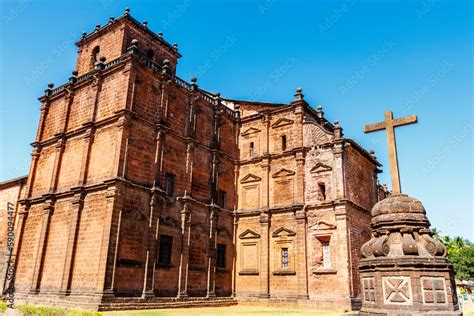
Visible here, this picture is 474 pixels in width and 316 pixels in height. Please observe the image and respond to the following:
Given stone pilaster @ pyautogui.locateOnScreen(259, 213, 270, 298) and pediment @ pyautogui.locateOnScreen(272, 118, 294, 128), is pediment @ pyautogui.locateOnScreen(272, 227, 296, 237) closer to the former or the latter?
stone pilaster @ pyautogui.locateOnScreen(259, 213, 270, 298)

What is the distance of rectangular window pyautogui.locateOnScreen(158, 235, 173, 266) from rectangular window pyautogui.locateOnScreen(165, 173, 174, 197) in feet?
8.08

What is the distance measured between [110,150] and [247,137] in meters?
10.8

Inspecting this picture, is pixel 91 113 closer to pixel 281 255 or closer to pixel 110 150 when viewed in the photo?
pixel 110 150

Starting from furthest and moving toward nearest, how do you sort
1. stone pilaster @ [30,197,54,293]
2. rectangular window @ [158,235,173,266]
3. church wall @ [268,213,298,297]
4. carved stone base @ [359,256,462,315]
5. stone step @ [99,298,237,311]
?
1. church wall @ [268,213,298,297]
2. rectangular window @ [158,235,173,266]
3. stone pilaster @ [30,197,54,293]
4. stone step @ [99,298,237,311]
5. carved stone base @ [359,256,462,315]

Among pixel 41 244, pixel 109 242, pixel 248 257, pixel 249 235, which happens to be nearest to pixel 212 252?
pixel 248 257

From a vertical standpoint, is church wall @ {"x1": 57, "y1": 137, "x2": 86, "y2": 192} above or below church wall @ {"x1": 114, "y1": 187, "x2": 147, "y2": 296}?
above

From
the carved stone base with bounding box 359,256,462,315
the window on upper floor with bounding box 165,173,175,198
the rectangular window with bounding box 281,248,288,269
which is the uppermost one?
the window on upper floor with bounding box 165,173,175,198

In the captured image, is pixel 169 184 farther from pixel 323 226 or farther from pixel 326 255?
pixel 326 255

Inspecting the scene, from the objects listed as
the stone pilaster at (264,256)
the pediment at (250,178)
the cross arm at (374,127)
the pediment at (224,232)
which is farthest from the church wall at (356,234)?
the cross arm at (374,127)

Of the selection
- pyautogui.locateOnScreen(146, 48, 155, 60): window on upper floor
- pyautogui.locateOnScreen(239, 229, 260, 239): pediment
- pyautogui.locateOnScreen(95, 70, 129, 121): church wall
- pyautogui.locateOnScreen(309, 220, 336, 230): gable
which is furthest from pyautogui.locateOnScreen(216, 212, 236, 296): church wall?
pyautogui.locateOnScreen(146, 48, 155, 60): window on upper floor

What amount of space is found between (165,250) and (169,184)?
146 inches

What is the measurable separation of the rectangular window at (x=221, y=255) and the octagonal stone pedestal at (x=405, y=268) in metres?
15.7

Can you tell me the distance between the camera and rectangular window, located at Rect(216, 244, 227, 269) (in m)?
24.0

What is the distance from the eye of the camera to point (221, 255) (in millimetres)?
24328
